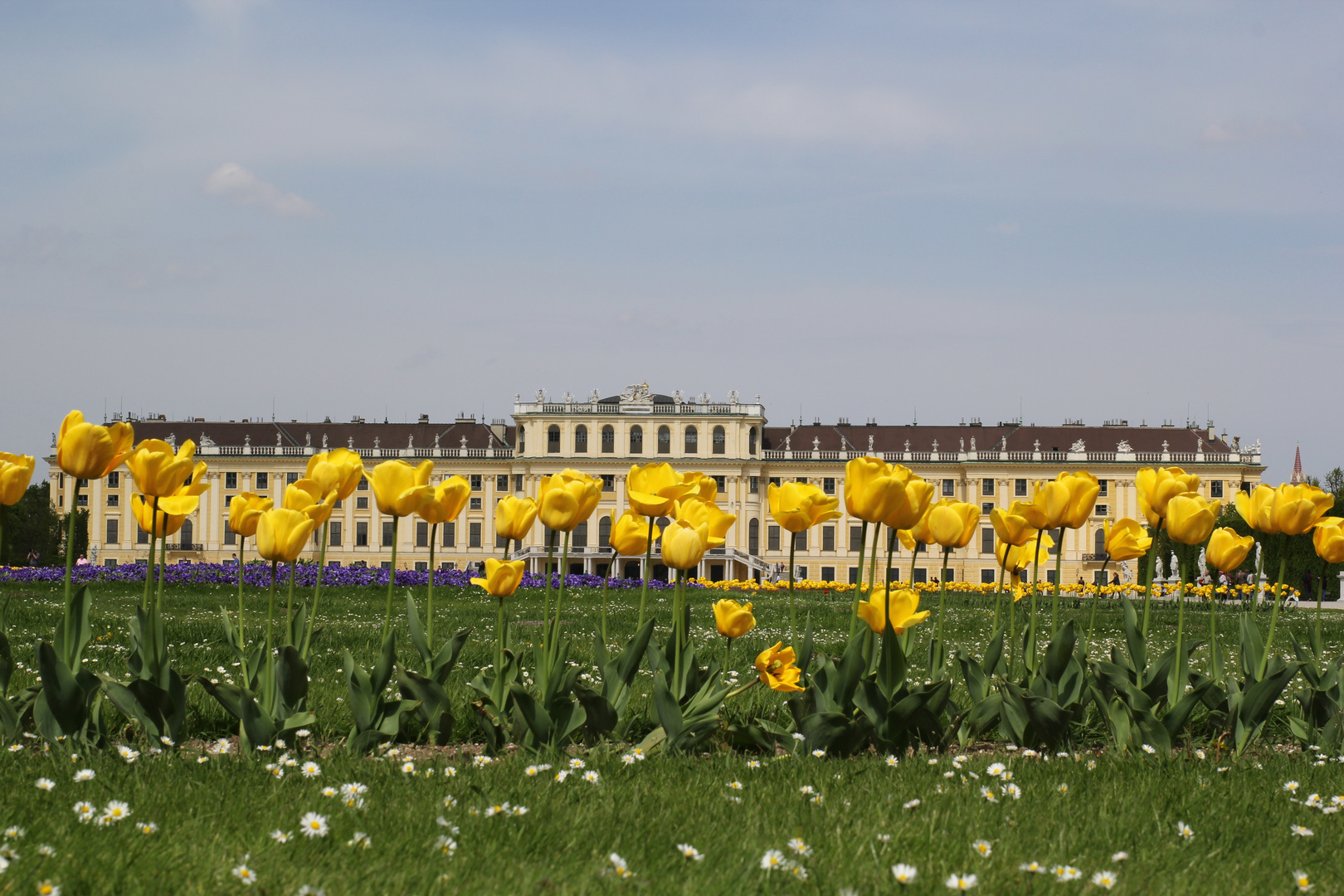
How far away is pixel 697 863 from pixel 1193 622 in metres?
13.1

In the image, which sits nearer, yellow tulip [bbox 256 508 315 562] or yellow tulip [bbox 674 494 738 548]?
yellow tulip [bbox 256 508 315 562]

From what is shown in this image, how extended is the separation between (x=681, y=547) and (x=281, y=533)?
1452mm

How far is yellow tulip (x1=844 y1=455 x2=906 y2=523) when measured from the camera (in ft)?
13.6

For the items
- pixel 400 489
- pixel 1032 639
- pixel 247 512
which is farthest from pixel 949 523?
pixel 247 512

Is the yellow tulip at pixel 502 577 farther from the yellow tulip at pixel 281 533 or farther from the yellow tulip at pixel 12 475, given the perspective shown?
the yellow tulip at pixel 12 475

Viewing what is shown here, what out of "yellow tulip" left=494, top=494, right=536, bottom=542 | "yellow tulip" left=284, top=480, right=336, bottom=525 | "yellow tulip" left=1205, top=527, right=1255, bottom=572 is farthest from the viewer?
"yellow tulip" left=1205, top=527, right=1255, bottom=572

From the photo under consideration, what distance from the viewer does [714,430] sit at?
227 feet

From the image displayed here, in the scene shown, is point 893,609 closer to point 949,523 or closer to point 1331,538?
point 949,523

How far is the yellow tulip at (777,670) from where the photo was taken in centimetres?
446

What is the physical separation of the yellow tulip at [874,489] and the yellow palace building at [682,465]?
206ft

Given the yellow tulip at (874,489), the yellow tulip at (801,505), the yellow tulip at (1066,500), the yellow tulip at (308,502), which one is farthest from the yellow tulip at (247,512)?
the yellow tulip at (1066,500)

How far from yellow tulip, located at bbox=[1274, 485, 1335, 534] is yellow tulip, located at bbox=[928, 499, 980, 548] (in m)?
1.26

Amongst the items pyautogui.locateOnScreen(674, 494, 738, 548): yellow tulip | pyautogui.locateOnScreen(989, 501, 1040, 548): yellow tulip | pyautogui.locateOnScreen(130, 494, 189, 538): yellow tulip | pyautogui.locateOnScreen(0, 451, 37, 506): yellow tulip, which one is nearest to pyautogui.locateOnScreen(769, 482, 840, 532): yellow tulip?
pyautogui.locateOnScreen(674, 494, 738, 548): yellow tulip

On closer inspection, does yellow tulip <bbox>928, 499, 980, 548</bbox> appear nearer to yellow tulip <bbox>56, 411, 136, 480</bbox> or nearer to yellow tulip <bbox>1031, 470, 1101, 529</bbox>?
yellow tulip <bbox>1031, 470, 1101, 529</bbox>
